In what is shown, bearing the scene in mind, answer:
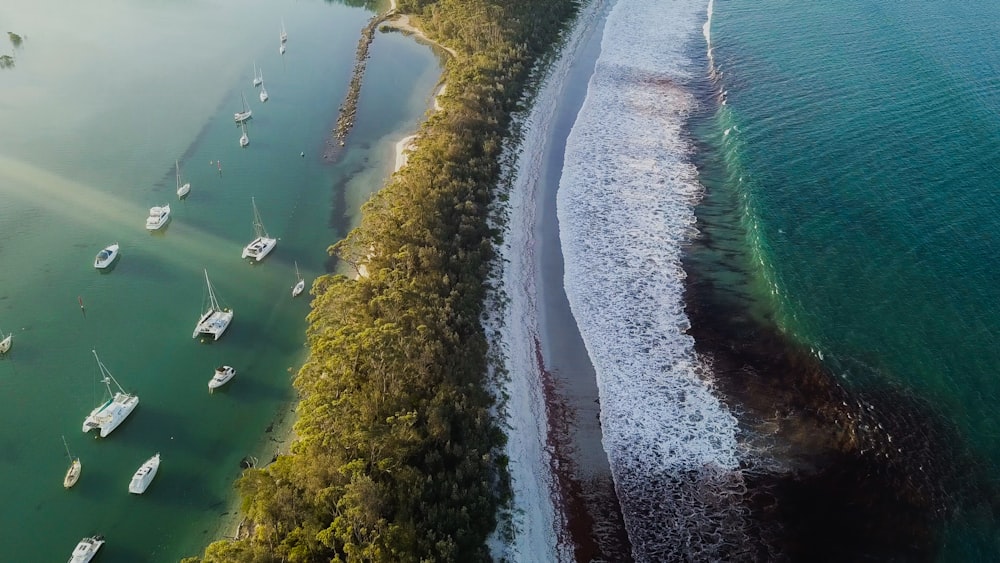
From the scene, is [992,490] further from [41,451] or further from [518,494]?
[41,451]

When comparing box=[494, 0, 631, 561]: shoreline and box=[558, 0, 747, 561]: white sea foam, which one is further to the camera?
box=[558, 0, 747, 561]: white sea foam

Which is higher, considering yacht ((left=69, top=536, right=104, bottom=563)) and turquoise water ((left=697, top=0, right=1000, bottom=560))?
yacht ((left=69, top=536, right=104, bottom=563))

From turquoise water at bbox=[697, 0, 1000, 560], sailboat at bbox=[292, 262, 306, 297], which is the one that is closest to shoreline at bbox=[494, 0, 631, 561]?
sailboat at bbox=[292, 262, 306, 297]

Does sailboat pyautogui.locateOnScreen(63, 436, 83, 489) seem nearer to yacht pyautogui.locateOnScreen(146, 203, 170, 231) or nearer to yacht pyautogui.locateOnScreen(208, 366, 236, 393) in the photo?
yacht pyautogui.locateOnScreen(208, 366, 236, 393)

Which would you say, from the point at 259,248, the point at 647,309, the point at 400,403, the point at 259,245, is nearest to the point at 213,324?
the point at 259,248

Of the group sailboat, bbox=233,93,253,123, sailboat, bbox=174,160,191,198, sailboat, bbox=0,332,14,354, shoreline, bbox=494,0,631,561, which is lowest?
shoreline, bbox=494,0,631,561

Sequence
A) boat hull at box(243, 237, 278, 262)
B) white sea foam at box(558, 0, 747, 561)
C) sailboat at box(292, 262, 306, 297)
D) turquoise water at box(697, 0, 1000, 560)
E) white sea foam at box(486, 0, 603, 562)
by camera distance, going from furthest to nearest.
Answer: boat hull at box(243, 237, 278, 262) < sailboat at box(292, 262, 306, 297) < turquoise water at box(697, 0, 1000, 560) < white sea foam at box(558, 0, 747, 561) < white sea foam at box(486, 0, 603, 562)
